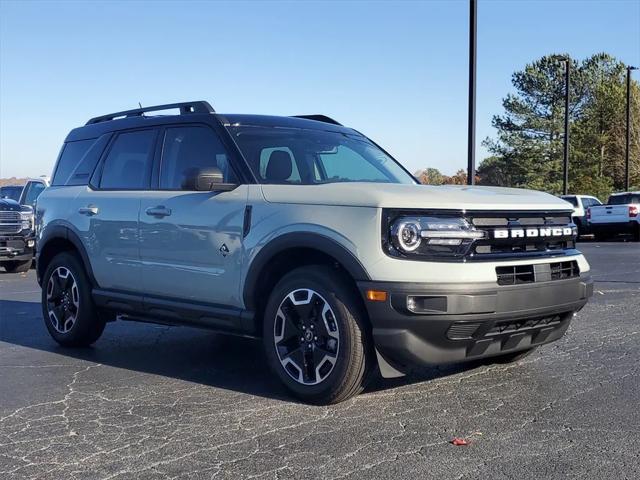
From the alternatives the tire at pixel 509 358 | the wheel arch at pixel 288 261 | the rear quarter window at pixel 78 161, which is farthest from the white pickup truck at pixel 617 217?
the wheel arch at pixel 288 261

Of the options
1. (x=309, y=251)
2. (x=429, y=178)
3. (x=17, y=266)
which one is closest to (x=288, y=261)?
(x=309, y=251)

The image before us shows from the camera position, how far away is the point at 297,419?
Answer: 14.4 feet

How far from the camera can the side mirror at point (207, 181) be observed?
5.06m

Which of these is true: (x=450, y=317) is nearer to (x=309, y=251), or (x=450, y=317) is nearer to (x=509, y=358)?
(x=309, y=251)

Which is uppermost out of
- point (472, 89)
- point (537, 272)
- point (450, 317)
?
point (472, 89)

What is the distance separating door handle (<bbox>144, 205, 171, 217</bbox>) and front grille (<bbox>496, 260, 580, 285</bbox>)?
2571mm

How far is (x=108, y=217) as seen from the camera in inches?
243

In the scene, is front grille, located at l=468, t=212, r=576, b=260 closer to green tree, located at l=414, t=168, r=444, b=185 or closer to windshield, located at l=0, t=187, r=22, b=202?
green tree, located at l=414, t=168, r=444, b=185

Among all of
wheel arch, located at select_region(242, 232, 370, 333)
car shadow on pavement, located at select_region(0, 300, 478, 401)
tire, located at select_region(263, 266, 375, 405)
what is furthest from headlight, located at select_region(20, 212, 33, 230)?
tire, located at select_region(263, 266, 375, 405)

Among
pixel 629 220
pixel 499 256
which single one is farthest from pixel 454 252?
pixel 629 220

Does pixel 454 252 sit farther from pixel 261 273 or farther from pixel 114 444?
pixel 114 444

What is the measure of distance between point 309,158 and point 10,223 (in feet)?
37.3

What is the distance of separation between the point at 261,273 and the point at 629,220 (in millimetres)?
20822

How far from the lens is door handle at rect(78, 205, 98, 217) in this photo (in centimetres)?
633
